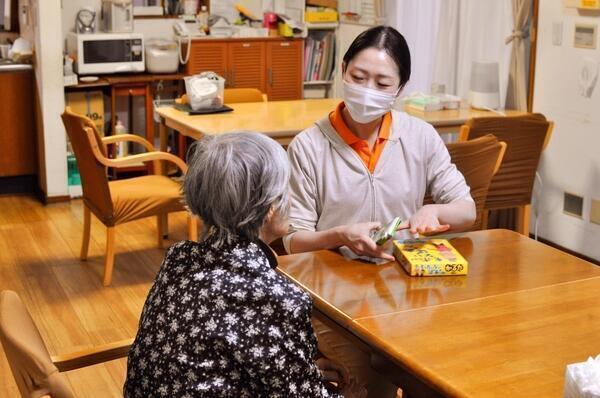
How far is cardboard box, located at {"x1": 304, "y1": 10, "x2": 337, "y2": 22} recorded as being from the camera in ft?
22.4

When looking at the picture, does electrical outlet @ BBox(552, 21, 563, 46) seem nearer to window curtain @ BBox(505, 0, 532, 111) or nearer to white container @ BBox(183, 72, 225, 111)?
window curtain @ BBox(505, 0, 532, 111)

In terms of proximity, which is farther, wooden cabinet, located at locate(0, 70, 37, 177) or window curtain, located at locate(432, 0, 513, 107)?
wooden cabinet, located at locate(0, 70, 37, 177)

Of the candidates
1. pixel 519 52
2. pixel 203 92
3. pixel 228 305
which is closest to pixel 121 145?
pixel 203 92

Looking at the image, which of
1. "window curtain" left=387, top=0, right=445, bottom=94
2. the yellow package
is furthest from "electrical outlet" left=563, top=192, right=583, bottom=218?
the yellow package

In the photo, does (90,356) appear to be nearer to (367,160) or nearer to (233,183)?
(233,183)

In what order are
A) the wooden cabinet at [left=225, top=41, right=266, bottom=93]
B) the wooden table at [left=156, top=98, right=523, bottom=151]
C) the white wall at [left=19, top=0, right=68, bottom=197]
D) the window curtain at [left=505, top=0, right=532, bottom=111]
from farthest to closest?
the wooden cabinet at [left=225, top=41, right=266, bottom=93], the white wall at [left=19, top=0, right=68, bottom=197], the window curtain at [left=505, top=0, right=532, bottom=111], the wooden table at [left=156, top=98, right=523, bottom=151]

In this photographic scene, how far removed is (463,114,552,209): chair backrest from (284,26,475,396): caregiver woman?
167 cm

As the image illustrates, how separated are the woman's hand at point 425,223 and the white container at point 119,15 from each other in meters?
4.24

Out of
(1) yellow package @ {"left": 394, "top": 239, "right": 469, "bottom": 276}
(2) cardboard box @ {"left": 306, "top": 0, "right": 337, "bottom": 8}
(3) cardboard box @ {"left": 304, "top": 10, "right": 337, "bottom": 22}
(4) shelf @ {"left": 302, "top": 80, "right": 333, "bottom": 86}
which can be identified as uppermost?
(2) cardboard box @ {"left": 306, "top": 0, "right": 337, "bottom": 8}

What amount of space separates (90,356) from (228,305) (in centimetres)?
60

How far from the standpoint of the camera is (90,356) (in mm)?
2090

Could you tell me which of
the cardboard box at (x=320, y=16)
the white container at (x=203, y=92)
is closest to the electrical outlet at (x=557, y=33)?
the white container at (x=203, y=92)

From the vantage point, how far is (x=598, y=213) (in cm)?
469

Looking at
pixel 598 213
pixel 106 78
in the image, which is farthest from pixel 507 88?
pixel 106 78
